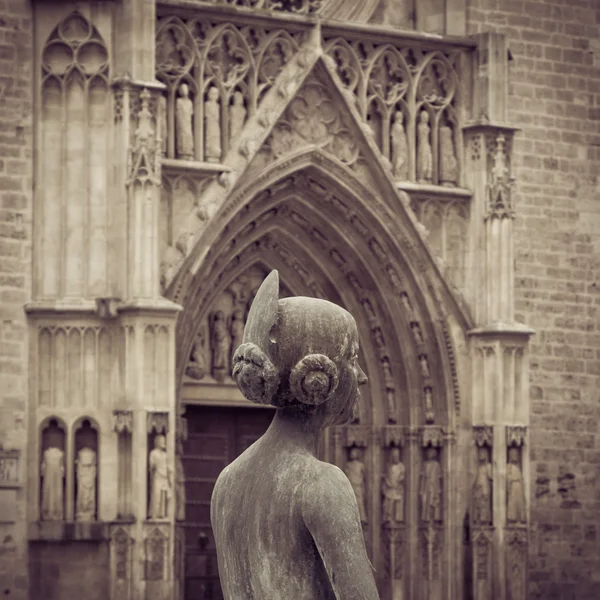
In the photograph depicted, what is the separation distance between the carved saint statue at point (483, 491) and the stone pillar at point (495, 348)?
0.03ft

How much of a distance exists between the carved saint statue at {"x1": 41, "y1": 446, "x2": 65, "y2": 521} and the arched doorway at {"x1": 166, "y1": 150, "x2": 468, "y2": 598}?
7.98ft

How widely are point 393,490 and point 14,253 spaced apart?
4981 mm

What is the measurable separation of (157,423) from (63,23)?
12.7 ft

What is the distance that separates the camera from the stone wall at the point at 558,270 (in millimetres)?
21188

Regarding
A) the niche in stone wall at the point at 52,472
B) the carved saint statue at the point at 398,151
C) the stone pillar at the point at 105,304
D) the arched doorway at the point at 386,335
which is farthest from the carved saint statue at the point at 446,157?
the niche in stone wall at the point at 52,472

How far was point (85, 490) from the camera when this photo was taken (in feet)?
58.5

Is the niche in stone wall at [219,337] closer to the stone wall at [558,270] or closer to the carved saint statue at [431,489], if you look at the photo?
the carved saint statue at [431,489]

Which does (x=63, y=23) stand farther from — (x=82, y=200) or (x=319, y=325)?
(x=319, y=325)

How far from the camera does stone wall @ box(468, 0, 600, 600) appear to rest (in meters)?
21.2

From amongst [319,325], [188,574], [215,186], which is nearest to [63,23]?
[215,186]

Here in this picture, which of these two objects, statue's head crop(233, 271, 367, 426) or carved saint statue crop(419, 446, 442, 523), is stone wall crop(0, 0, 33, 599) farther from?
statue's head crop(233, 271, 367, 426)

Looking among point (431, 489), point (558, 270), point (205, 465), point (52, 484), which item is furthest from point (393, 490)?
point (52, 484)

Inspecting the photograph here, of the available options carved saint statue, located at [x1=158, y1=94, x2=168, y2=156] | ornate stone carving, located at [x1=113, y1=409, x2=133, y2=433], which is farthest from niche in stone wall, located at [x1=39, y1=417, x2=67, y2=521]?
carved saint statue, located at [x1=158, y1=94, x2=168, y2=156]

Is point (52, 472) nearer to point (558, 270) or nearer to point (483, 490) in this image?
point (483, 490)
